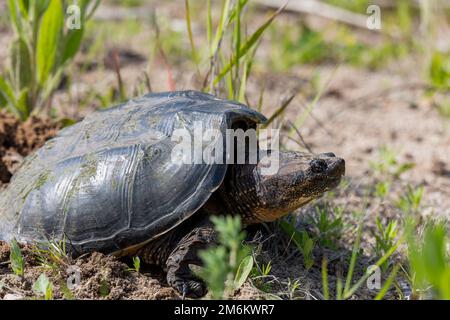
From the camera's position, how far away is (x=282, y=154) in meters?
3.04

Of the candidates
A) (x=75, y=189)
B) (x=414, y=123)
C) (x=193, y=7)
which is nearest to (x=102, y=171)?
(x=75, y=189)

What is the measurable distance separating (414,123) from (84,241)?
11.5ft

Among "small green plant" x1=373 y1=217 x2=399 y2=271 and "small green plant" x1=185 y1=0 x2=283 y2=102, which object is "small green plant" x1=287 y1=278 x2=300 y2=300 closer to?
"small green plant" x1=373 y1=217 x2=399 y2=271

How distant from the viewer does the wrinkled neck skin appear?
2.95 meters

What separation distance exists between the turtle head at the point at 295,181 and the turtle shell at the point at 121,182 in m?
0.23

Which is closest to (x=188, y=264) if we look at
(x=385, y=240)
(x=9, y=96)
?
(x=385, y=240)

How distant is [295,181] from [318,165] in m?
0.12

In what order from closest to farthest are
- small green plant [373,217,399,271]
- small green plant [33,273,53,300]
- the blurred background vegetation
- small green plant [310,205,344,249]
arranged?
small green plant [33,273,53,300]
the blurred background vegetation
small green plant [373,217,399,271]
small green plant [310,205,344,249]

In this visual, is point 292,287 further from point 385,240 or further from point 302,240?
point 385,240

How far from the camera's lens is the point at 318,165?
2.88 m

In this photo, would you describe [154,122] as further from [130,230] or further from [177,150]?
[130,230]

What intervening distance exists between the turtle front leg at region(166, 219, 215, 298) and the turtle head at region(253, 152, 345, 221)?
0.30m

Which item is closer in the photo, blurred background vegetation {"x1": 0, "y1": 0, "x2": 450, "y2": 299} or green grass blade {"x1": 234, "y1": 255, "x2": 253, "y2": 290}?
green grass blade {"x1": 234, "y1": 255, "x2": 253, "y2": 290}

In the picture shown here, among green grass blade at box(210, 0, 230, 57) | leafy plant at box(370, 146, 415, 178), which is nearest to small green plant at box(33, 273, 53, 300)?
green grass blade at box(210, 0, 230, 57)
